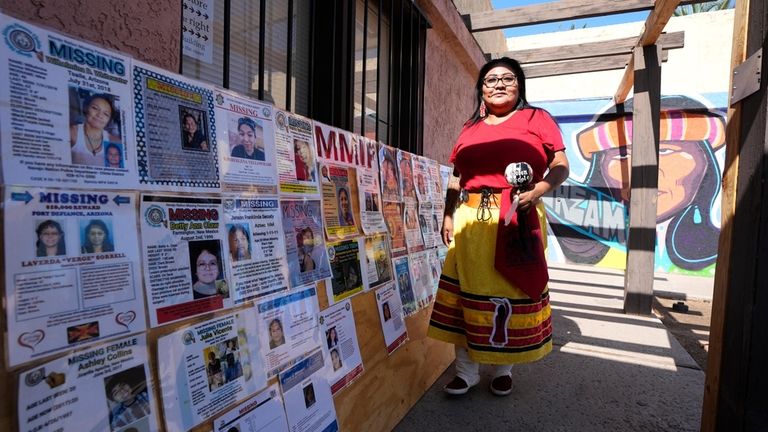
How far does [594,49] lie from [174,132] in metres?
5.60

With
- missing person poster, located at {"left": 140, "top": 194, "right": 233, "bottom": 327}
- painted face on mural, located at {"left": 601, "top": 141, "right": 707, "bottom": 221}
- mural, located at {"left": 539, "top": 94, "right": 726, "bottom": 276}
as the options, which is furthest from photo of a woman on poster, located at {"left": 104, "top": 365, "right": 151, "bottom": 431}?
painted face on mural, located at {"left": 601, "top": 141, "right": 707, "bottom": 221}

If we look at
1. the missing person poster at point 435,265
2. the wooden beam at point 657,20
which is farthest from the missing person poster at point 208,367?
Answer: the wooden beam at point 657,20

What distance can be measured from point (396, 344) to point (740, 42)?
1.89 m

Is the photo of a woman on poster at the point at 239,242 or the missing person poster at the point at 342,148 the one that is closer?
the photo of a woman on poster at the point at 239,242

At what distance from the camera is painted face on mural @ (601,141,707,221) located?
8047 mm

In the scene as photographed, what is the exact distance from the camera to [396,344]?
6.72 feet

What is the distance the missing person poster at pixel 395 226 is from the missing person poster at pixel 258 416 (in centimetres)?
103

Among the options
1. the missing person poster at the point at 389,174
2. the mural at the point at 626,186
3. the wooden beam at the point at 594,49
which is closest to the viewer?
the missing person poster at the point at 389,174

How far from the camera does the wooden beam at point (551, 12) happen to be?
400 centimetres

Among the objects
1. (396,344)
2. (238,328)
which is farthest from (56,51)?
(396,344)

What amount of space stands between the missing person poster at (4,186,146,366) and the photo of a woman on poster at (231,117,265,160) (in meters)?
0.39

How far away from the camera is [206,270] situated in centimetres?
112

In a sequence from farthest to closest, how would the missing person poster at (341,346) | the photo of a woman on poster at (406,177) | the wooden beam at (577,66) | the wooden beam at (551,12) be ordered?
1. the wooden beam at (577,66)
2. the wooden beam at (551,12)
3. the photo of a woman on poster at (406,177)
4. the missing person poster at (341,346)

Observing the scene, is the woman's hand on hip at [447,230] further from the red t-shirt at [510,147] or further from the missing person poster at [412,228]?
the red t-shirt at [510,147]
